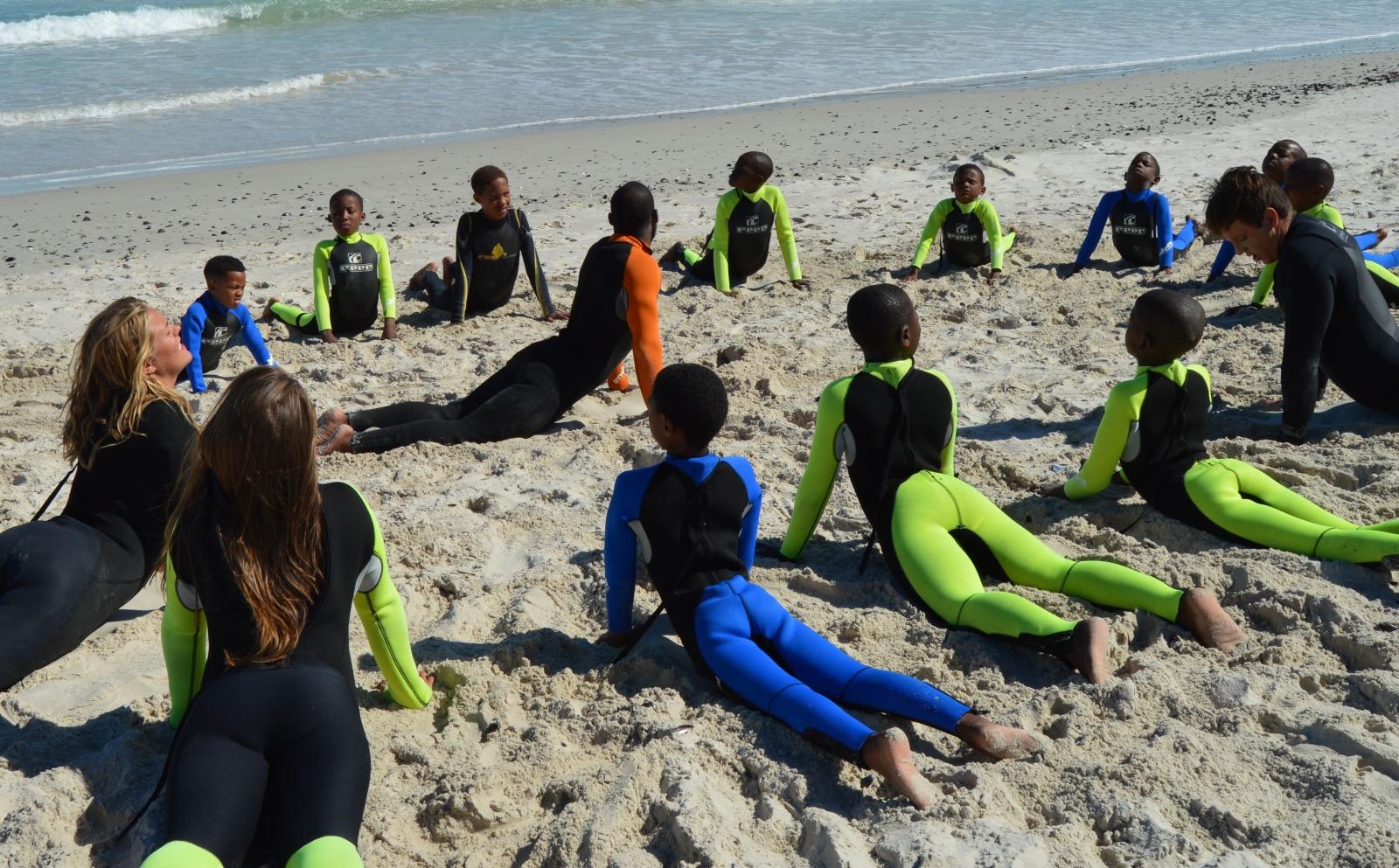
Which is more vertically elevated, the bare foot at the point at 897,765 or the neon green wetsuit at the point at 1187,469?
the neon green wetsuit at the point at 1187,469

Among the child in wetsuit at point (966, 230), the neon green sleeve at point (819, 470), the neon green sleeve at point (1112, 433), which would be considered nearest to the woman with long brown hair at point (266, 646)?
the neon green sleeve at point (819, 470)

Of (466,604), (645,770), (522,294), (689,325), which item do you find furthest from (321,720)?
(522,294)

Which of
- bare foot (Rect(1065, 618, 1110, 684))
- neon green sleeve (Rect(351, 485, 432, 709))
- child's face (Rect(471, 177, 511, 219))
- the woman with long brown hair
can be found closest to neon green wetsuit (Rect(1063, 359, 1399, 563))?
bare foot (Rect(1065, 618, 1110, 684))

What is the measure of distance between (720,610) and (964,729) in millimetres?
834

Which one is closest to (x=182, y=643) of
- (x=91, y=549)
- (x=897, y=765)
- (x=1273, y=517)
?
(x=91, y=549)

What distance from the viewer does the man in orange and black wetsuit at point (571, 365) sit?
20.8 feet

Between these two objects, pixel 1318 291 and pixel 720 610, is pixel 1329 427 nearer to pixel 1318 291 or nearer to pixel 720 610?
pixel 1318 291

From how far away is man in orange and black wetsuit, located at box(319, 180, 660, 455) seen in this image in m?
6.34

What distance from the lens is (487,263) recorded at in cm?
855

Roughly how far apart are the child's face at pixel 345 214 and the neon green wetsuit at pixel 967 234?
3.79m

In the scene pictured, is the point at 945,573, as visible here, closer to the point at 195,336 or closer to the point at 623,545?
the point at 623,545

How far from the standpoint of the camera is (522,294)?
911 centimetres

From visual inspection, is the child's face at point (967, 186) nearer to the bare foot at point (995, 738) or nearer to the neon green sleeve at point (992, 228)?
the neon green sleeve at point (992, 228)

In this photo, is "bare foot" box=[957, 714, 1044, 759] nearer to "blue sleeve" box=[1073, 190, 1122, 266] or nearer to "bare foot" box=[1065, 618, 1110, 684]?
"bare foot" box=[1065, 618, 1110, 684]
